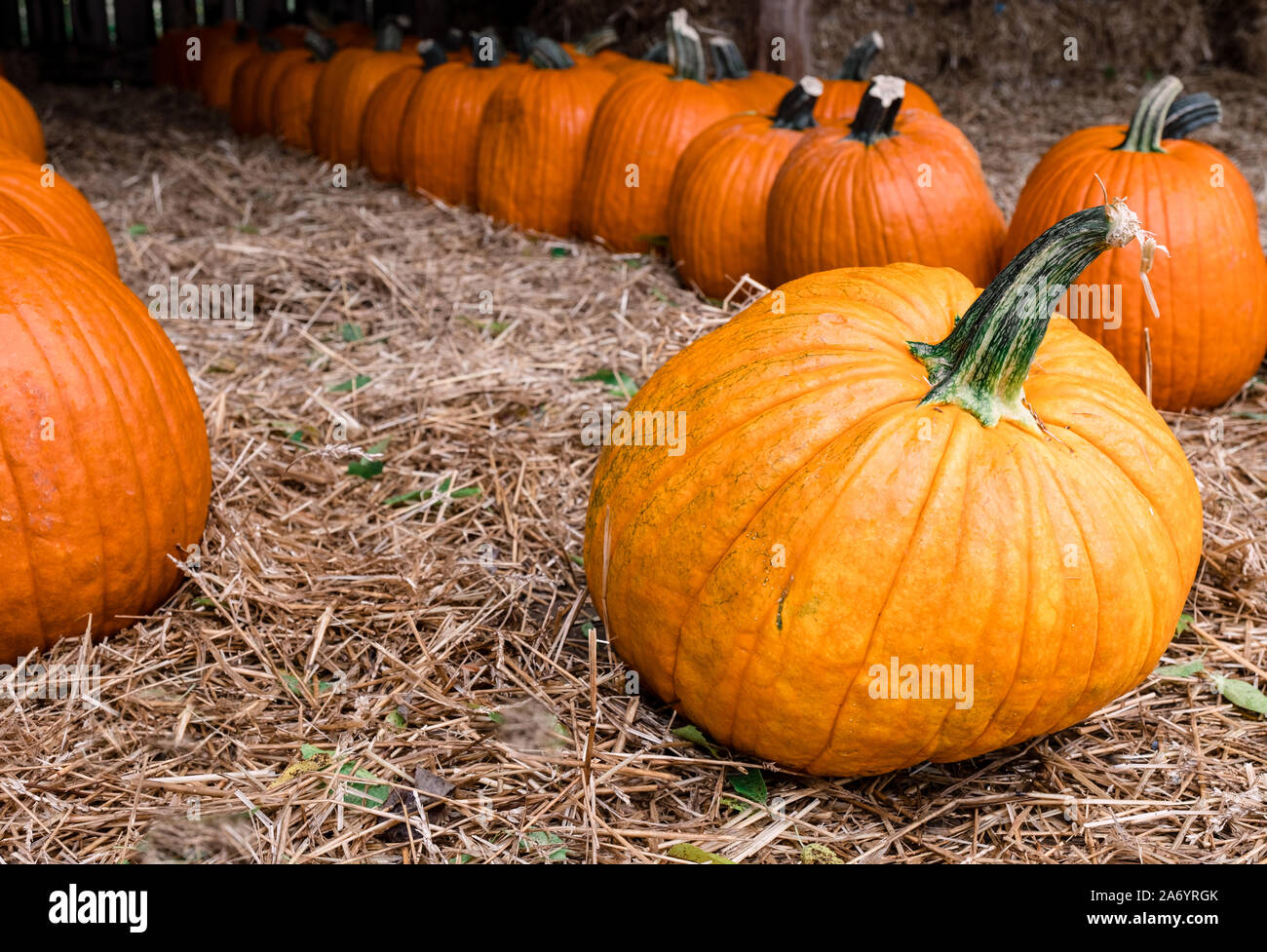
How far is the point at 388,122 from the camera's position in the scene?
619 centimetres

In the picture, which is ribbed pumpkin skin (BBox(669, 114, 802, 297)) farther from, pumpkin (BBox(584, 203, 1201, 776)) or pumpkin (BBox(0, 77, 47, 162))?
pumpkin (BBox(0, 77, 47, 162))

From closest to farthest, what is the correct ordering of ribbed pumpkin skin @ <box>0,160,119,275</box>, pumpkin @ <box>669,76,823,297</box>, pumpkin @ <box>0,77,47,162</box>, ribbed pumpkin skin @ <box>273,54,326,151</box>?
ribbed pumpkin skin @ <box>0,160,119,275</box> → pumpkin @ <box>669,76,823,297</box> → pumpkin @ <box>0,77,47,162</box> → ribbed pumpkin skin @ <box>273,54,326,151</box>

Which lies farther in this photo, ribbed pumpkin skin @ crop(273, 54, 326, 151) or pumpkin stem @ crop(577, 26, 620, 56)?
ribbed pumpkin skin @ crop(273, 54, 326, 151)

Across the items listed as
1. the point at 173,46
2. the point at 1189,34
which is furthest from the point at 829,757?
the point at 173,46

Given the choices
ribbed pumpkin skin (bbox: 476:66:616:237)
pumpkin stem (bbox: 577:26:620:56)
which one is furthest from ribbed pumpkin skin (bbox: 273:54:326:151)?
ribbed pumpkin skin (bbox: 476:66:616:237)

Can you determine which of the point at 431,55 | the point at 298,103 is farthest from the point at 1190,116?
the point at 298,103

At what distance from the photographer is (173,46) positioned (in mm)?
→ 9477

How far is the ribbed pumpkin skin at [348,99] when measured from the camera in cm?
A: 655

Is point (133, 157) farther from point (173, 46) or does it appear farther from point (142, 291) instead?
point (173, 46)

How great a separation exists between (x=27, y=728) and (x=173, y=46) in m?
8.85

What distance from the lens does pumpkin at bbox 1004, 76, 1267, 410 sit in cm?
345

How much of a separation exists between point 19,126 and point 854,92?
383cm

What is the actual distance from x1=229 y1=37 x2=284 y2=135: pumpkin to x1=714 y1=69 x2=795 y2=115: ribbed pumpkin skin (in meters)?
3.73

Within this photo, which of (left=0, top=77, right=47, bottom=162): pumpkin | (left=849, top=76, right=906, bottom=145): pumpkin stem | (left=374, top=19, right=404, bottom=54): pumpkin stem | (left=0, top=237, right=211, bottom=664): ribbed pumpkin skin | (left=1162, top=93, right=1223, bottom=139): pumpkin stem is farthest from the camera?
(left=374, top=19, right=404, bottom=54): pumpkin stem
